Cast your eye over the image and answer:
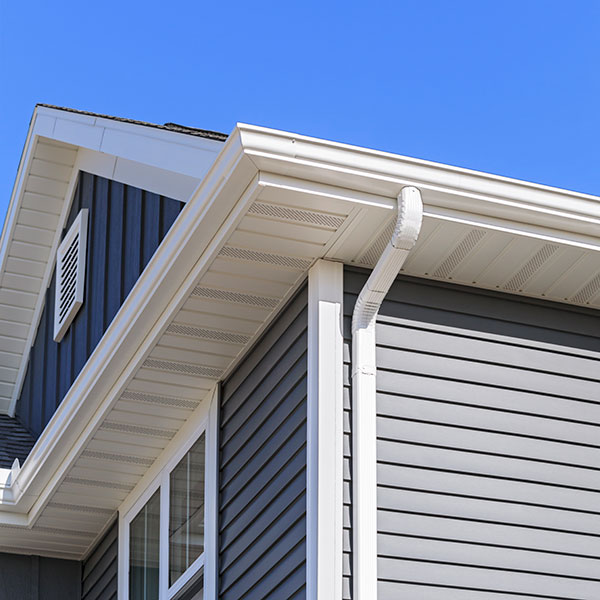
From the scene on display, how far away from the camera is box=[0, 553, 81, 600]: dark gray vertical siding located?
7.96m

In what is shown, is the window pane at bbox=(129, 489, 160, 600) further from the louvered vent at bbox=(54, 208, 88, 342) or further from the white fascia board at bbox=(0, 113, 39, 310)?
the white fascia board at bbox=(0, 113, 39, 310)

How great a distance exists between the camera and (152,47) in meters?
34.1

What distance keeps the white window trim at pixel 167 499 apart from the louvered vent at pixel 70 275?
5.45 ft

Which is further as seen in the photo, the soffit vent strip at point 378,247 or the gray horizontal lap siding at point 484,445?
the soffit vent strip at point 378,247

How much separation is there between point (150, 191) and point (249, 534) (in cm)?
238

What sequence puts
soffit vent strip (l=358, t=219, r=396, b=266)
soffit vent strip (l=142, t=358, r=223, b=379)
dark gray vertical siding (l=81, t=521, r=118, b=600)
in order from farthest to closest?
dark gray vertical siding (l=81, t=521, r=118, b=600) < soffit vent strip (l=142, t=358, r=223, b=379) < soffit vent strip (l=358, t=219, r=396, b=266)

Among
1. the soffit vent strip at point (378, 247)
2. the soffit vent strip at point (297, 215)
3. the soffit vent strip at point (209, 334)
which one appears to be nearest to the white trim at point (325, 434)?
the soffit vent strip at point (378, 247)

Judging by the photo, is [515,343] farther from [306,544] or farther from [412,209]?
[306,544]

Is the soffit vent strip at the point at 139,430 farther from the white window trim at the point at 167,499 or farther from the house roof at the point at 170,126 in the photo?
the house roof at the point at 170,126

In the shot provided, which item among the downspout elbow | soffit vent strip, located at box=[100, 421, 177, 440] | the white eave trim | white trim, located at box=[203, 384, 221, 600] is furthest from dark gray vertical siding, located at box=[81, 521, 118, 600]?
the downspout elbow

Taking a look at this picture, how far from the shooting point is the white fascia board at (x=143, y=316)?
188 inches

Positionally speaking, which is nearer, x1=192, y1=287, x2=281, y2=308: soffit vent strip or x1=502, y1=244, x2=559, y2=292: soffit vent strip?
x1=502, y1=244, x2=559, y2=292: soffit vent strip

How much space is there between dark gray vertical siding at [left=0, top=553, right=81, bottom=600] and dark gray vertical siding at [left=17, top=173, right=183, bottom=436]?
1182 millimetres

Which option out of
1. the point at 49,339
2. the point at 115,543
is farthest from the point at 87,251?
the point at 115,543
